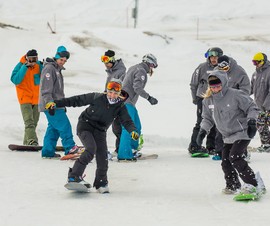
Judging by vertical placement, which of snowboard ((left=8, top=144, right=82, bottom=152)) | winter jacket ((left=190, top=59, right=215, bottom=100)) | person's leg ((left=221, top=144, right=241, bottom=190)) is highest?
winter jacket ((left=190, top=59, right=215, bottom=100))

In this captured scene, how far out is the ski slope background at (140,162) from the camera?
668 cm

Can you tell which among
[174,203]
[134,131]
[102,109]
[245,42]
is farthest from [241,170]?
[245,42]

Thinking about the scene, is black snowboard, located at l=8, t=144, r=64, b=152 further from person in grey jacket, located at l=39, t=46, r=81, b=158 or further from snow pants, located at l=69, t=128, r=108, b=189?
snow pants, located at l=69, t=128, r=108, b=189

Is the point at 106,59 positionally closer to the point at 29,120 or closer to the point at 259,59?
the point at 29,120

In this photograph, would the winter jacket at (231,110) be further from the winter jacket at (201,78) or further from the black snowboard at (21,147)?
the black snowboard at (21,147)

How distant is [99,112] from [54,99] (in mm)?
2911

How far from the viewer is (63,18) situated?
59.5 meters

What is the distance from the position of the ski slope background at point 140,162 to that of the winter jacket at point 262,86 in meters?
1.20

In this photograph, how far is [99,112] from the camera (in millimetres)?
8023

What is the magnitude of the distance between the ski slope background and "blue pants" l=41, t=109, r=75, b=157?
32cm

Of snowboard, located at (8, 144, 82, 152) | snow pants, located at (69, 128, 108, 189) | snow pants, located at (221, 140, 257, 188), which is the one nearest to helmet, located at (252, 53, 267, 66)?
snowboard, located at (8, 144, 82, 152)

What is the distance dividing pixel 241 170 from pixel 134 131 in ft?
4.58

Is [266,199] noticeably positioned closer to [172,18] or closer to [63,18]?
[172,18]

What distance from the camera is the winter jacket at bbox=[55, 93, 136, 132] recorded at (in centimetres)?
802
